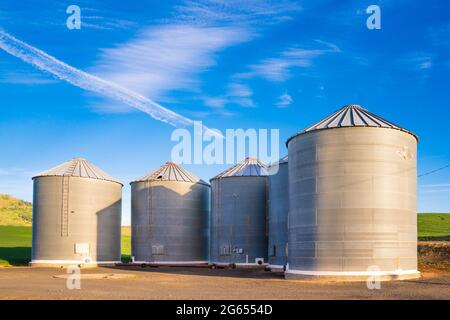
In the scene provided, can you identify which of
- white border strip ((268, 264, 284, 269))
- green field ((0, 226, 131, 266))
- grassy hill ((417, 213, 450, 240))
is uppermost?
grassy hill ((417, 213, 450, 240))

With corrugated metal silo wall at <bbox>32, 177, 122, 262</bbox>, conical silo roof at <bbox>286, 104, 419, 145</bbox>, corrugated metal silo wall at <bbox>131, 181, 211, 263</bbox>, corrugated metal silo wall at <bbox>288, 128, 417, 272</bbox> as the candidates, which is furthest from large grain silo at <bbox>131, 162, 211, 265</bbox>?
corrugated metal silo wall at <bbox>288, 128, 417, 272</bbox>

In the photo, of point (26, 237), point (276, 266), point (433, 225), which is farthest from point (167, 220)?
point (433, 225)

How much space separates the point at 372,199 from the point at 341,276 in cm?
567

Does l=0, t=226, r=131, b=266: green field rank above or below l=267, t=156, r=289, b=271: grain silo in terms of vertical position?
below

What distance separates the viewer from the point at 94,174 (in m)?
64.4

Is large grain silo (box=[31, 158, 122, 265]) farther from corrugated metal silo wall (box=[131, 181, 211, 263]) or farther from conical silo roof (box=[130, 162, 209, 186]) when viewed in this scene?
conical silo roof (box=[130, 162, 209, 186])

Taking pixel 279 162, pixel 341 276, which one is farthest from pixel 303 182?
pixel 279 162

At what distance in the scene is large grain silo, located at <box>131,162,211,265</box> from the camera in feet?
216

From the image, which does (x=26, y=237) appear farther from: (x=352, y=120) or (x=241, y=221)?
(x=352, y=120)

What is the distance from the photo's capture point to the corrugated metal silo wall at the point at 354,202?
1446 inches

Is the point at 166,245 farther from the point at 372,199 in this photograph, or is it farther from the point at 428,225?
the point at 428,225

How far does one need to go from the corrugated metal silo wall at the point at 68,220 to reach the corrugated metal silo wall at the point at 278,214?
857 inches

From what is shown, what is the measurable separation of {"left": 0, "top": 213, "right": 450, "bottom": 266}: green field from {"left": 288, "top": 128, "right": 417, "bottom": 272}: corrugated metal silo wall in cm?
3632

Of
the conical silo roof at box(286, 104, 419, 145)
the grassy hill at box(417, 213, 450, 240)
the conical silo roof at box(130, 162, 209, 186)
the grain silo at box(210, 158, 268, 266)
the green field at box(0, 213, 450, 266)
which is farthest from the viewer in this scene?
the grassy hill at box(417, 213, 450, 240)
